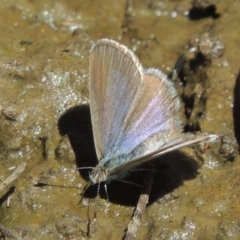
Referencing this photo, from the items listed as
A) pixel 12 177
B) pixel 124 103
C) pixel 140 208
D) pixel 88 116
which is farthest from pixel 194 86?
pixel 12 177

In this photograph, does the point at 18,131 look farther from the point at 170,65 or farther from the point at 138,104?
the point at 170,65

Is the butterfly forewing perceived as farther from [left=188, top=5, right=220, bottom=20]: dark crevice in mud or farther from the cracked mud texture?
[left=188, top=5, right=220, bottom=20]: dark crevice in mud

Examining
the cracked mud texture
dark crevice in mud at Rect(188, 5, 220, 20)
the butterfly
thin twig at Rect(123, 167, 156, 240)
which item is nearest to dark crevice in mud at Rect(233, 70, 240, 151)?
the cracked mud texture

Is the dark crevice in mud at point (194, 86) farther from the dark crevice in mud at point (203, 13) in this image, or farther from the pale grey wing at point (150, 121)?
the dark crevice in mud at point (203, 13)

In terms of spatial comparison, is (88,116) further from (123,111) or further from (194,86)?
(194,86)

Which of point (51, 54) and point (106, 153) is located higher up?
point (51, 54)

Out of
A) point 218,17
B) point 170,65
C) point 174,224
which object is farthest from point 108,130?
point 218,17
